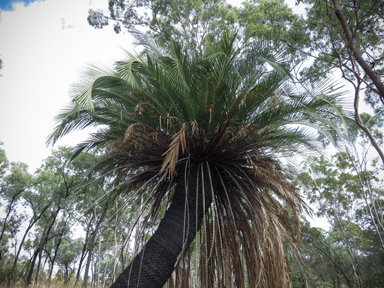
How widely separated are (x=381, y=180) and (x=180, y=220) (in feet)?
36.7

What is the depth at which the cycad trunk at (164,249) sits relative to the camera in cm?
252

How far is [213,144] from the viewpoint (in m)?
Result: 3.16

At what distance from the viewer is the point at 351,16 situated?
598cm

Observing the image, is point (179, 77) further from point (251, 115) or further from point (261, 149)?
point (261, 149)

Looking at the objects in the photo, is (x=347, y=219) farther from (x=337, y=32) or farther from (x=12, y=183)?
(x=12, y=183)

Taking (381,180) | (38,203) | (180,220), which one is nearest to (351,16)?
(180,220)

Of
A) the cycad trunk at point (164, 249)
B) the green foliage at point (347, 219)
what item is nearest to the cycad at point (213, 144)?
the cycad trunk at point (164, 249)

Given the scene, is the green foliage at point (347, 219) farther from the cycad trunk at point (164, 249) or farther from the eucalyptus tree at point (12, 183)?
the eucalyptus tree at point (12, 183)

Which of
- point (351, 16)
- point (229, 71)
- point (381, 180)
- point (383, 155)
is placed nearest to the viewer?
point (229, 71)

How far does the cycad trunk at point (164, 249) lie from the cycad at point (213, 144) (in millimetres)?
11

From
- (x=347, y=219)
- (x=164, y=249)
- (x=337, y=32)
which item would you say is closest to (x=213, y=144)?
(x=164, y=249)

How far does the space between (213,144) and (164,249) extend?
1311 millimetres

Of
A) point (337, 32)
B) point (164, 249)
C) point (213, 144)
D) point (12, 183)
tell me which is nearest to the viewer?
point (164, 249)

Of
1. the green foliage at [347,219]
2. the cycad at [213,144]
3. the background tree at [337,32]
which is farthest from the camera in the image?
the green foliage at [347,219]
